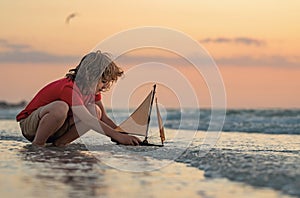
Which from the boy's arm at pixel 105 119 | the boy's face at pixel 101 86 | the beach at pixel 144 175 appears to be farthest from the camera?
the boy's arm at pixel 105 119

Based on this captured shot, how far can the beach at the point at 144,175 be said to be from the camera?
4633 mm

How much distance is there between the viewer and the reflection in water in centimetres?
473

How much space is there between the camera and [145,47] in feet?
21.9

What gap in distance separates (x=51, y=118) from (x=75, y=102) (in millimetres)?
352

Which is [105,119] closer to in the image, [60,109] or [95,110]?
[95,110]

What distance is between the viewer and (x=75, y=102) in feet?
22.9

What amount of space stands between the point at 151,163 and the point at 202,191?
64.0 inches

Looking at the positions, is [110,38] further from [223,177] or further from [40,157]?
[223,177]

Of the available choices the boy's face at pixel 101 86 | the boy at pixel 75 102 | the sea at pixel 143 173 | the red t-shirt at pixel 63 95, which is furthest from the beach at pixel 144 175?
the boy's face at pixel 101 86

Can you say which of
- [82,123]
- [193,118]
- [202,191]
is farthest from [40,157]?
[193,118]

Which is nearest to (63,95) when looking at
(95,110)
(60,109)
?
(60,109)

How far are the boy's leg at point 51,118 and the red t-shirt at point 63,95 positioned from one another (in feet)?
0.32

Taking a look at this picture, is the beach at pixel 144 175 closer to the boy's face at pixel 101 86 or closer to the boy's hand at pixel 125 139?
the boy's hand at pixel 125 139

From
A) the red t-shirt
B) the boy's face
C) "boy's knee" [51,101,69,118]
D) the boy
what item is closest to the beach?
the boy
